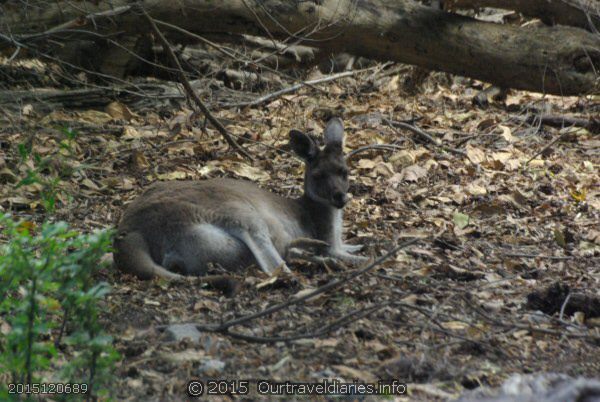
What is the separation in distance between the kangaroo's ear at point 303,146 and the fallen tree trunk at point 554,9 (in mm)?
4267

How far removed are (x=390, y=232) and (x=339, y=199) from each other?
609mm

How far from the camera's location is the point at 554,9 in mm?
10688

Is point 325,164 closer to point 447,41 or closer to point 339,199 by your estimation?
point 339,199

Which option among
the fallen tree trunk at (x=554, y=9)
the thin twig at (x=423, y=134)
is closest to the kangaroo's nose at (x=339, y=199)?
the thin twig at (x=423, y=134)

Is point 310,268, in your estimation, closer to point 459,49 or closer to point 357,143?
point 357,143

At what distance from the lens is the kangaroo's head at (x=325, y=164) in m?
7.30

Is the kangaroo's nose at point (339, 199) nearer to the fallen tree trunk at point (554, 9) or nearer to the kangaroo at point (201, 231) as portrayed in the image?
the kangaroo at point (201, 231)

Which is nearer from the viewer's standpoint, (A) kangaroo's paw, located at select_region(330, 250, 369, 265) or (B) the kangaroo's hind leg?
(B) the kangaroo's hind leg

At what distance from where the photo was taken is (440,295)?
563 cm

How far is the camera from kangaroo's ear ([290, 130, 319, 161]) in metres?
7.32

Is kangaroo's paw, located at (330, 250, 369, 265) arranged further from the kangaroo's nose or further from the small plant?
the small plant

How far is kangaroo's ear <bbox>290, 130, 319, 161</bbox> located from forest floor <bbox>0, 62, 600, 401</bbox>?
2.61 feet

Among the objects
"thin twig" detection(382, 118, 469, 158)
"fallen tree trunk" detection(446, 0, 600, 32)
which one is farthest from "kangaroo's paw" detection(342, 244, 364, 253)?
"fallen tree trunk" detection(446, 0, 600, 32)

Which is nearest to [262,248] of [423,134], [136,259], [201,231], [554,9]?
[201,231]
